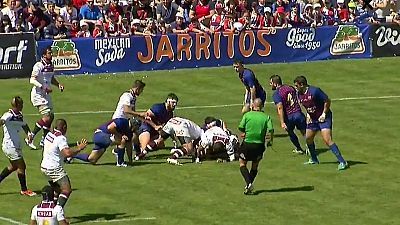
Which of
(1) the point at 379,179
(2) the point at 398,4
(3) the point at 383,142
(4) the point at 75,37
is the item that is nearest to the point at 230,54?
(4) the point at 75,37

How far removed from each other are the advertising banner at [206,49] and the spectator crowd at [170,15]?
23.8 inches

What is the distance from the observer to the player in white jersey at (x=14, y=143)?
83.3 feet

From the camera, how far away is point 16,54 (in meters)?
42.6

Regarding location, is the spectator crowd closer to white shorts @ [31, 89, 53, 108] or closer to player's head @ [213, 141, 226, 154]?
white shorts @ [31, 89, 53, 108]

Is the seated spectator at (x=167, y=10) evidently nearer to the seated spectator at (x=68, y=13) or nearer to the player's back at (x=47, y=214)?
the seated spectator at (x=68, y=13)

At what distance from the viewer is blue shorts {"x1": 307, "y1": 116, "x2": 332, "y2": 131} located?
2811 centimetres

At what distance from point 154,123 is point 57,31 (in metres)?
14.7

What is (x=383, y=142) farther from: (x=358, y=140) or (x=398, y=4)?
(x=398, y=4)

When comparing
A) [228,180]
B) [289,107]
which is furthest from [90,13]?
[228,180]

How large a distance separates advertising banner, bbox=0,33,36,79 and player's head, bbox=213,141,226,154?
1485 cm

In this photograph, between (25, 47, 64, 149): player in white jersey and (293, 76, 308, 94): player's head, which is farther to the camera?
(25, 47, 64, 149): player in white jersey

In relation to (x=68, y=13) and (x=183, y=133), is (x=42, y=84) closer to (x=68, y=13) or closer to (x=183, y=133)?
(x=183, y=133)

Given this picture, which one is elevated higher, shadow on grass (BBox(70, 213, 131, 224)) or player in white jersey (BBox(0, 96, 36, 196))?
player in white jersey (BBox(0, 96, 36, 196))

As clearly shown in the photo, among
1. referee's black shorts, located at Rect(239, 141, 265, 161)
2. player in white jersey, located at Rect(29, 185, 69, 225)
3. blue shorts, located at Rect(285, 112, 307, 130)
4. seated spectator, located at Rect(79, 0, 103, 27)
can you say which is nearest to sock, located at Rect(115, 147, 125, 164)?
blue shorts, located at Rect(285, 112, 307, 130)
